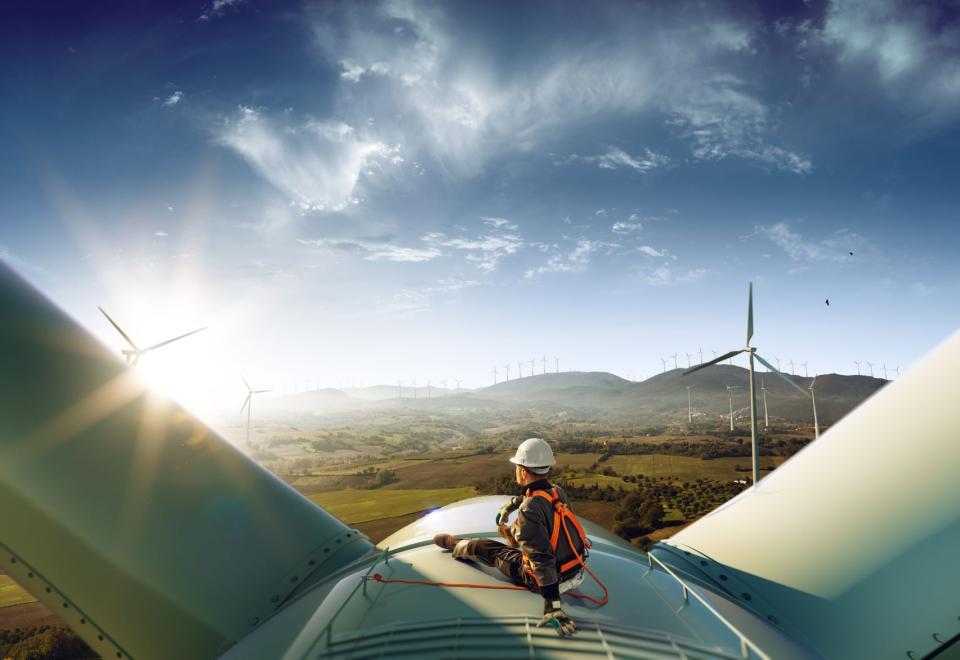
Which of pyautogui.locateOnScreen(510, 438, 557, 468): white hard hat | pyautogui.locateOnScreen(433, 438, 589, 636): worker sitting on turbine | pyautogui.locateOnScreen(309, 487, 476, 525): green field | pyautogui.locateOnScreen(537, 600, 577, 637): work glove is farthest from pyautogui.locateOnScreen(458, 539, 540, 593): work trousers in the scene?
pyautogui.locateOnScreen(309, 487, 476, 525): green field

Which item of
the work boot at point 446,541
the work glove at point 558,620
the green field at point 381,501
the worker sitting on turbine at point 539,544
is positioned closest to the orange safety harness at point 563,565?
the worker sitting on turbine at point 539,544

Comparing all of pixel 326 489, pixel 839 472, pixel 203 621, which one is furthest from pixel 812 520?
pixel 326 489

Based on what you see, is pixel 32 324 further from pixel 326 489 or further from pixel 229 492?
pixel 326 489

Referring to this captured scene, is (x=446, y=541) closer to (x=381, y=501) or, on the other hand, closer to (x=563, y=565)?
(x=563, y=565)

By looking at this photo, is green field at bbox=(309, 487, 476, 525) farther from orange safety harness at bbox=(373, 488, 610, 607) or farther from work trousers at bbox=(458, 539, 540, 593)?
orange safety harness at bbox=(373, 488, 610, 607)

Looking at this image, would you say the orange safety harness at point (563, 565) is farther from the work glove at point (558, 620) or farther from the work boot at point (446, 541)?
the work boot at point (446, 541)

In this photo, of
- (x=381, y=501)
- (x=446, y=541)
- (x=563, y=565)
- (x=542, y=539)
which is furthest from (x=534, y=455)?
(x=381, y=501)
